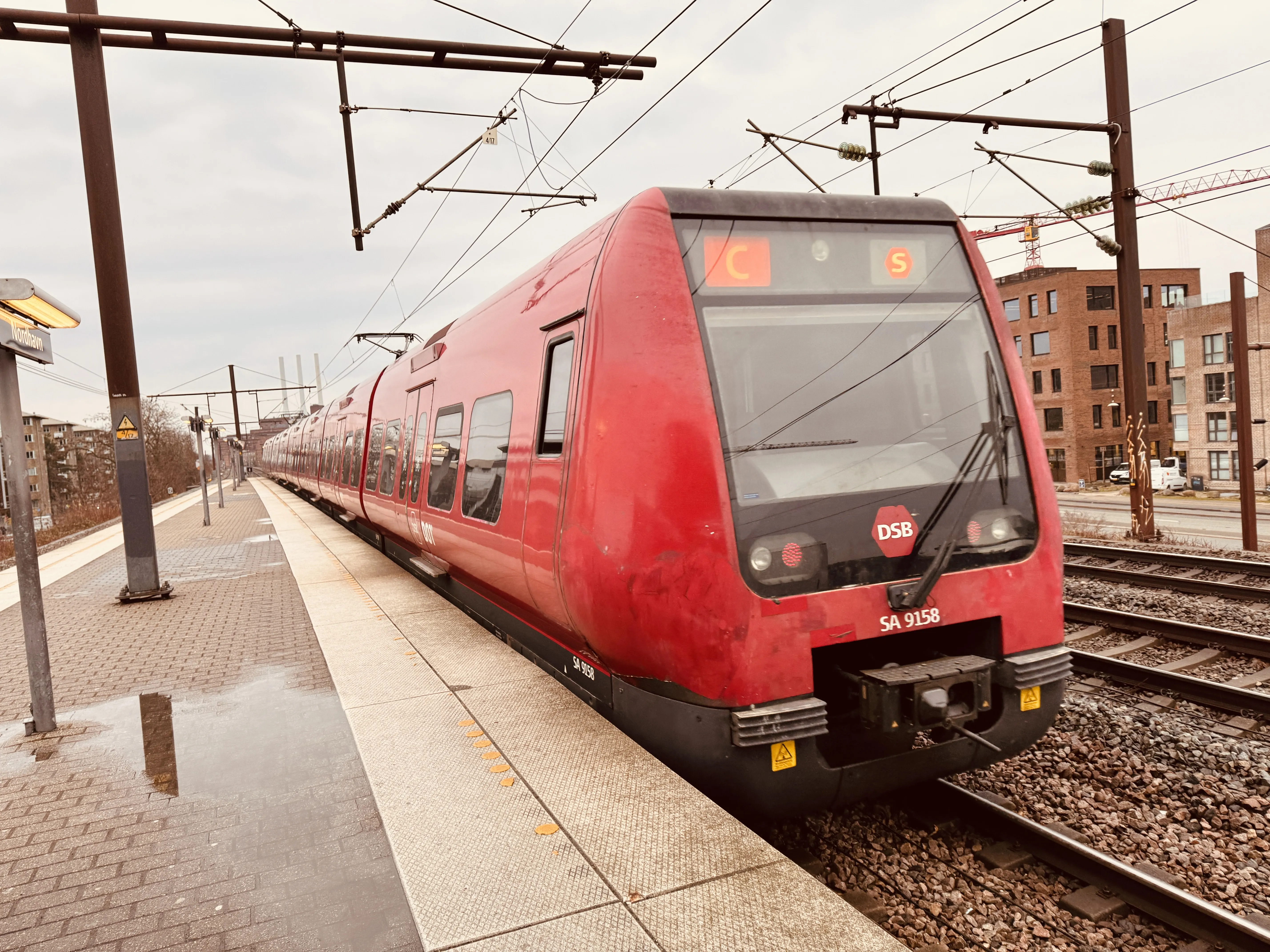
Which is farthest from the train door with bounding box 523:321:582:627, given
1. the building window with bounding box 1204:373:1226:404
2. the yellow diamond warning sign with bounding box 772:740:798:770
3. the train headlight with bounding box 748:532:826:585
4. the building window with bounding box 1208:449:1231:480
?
the building window with bounding box 1208:449:1231:480

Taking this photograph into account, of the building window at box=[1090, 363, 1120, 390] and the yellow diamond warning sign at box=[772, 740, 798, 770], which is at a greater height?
the building window at box=[1090, 363, 1120, 390]

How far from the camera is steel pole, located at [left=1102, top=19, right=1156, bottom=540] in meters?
12.9

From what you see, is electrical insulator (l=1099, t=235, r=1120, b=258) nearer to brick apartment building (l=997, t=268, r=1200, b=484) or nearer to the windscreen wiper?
the windscreen wiper

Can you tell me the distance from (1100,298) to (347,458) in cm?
5110

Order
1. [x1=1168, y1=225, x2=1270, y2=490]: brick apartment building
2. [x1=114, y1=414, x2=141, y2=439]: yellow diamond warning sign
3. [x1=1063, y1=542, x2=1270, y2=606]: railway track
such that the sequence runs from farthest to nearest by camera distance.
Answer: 1. [x1=1168, y1=225, x2=1270, y2=490]: brick apartment building
2. [x1=114, y1=414, x2=141, y2=439]: yellow diamond warning sign
3. [x1=1063, y1=542, x2=1270, y2=606]: railway track

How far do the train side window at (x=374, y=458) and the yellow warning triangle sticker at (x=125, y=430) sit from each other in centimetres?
285

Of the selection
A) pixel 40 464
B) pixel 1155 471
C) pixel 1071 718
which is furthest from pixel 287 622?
pixel 40 464

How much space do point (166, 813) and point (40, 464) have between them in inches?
4143

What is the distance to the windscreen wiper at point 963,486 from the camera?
3652 mm

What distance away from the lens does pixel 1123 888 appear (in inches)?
133

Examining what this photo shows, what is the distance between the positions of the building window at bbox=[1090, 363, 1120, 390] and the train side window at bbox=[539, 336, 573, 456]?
55383mm

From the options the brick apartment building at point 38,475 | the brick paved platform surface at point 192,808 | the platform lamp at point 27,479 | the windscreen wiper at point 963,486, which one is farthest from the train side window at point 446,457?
the brick apartment building at point 38,475

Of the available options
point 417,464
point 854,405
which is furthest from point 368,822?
point 417,464

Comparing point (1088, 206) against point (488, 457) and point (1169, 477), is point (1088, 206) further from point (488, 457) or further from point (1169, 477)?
point (1169, 477)
